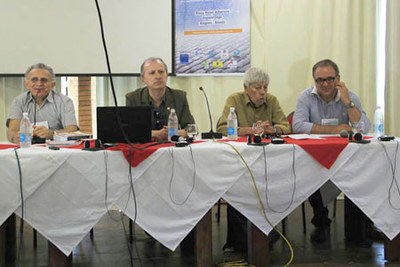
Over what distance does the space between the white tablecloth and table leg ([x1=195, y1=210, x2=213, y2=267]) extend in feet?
0.19

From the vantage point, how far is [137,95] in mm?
3406

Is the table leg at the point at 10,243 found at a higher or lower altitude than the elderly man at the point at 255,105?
lower

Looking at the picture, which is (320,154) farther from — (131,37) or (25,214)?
(131,37)

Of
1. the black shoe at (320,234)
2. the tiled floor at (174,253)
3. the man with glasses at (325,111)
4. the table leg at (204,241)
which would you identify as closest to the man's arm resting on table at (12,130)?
the tiled floor at (174,253)

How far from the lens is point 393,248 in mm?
2650

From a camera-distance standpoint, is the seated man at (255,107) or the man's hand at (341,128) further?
the seated man at (255,107)

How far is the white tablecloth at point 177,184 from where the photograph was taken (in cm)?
227

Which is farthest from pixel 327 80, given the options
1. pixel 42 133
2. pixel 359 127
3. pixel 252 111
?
pixel 42 133

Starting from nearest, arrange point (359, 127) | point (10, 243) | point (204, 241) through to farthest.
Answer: point (204, 241) → point (10, 243) → point (359, 127)

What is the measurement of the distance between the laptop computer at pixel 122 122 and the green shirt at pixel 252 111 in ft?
3.54

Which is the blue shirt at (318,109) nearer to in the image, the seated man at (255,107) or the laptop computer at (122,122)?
the seated man at (255,107)

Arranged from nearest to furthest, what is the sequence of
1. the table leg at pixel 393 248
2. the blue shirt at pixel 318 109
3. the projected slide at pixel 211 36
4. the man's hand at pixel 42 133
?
the table leg at pixel 393 248, the man's hand at pixel 42 133, the blue shirt at pixel 318 109, the projected slide at pixel 211 36

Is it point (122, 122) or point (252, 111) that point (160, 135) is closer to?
point (122, 122)

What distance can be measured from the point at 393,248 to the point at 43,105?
2368mm
